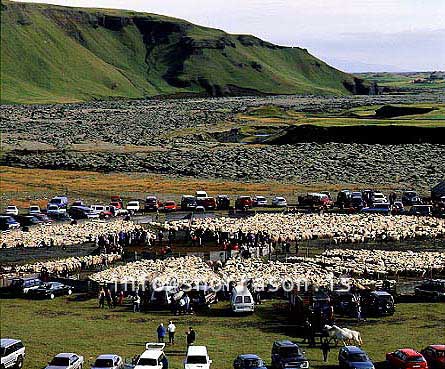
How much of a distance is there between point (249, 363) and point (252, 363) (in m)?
0.10

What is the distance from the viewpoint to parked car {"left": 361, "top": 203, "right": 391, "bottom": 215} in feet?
208

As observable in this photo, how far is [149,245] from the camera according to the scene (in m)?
51.5

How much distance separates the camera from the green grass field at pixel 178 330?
2997 cm

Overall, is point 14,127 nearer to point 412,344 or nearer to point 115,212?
point 115,212

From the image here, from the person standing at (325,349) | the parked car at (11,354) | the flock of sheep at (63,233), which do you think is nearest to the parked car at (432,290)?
the person standing at (325,349)

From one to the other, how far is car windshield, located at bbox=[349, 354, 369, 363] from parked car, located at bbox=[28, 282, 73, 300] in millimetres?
17805

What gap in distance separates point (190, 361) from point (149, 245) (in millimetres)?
24894

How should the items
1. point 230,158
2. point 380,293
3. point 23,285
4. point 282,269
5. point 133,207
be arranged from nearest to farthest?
point 380,293 → point 23,285 → point 282,269 → point 133,207 → point 230,158

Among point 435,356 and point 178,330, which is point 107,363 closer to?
point 178,330

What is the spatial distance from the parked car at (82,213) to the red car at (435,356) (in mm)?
38977

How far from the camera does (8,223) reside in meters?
58.8

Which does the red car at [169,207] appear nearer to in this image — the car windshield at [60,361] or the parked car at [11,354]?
the parked car at [11,354]

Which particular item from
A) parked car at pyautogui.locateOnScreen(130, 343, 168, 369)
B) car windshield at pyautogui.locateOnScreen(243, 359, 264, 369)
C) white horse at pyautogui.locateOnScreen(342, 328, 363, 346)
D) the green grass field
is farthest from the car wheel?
white horse at pyautogui.locateOnScreen(342, 328, 363, 346)

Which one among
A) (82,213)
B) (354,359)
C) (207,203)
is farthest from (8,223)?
(354,359)
